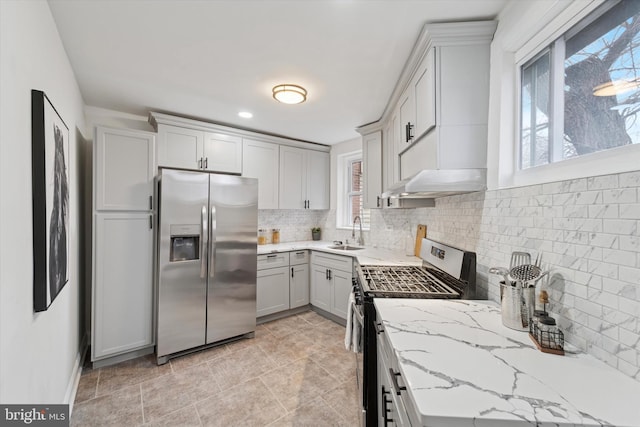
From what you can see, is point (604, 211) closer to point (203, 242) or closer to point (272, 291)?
point (203, 242)

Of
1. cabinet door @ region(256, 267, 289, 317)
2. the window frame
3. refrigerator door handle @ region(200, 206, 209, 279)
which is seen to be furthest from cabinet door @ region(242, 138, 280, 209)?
the window frame

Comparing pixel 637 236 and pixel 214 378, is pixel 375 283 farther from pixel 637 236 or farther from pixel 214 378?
pixel 214 378

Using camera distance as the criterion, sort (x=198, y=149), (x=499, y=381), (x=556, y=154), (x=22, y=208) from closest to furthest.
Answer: (x=499, y=381), (x=22, y=208), (x=556, y=154), (x=198, y=149)

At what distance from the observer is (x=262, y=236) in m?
4.02

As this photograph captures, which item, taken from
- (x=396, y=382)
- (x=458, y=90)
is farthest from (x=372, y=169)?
(x=396, y=382)

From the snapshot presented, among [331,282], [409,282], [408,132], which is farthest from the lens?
[331,282]

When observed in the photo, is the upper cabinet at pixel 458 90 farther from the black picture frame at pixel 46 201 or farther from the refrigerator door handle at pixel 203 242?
the refrigerator door handle at pixel 203 242

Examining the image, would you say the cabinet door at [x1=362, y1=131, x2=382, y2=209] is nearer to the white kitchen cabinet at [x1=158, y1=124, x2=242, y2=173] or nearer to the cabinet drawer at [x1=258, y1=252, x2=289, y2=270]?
the cabinet drawer at [x1=258, y1=252, x2=289, y2=270]

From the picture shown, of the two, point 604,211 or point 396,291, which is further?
point 396,291

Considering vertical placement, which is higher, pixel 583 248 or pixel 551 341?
pixel 583 248

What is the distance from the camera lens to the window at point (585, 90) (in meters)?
0.93

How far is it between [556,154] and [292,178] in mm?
3160

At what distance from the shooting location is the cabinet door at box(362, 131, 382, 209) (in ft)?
10.7

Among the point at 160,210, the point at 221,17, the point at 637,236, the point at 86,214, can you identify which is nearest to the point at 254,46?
the point at 221,17
